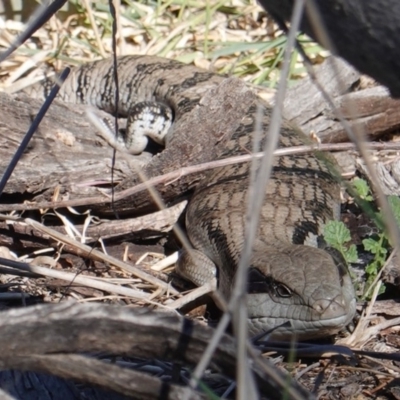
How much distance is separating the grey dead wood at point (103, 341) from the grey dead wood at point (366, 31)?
728mm

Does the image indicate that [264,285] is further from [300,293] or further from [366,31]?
[366,31]

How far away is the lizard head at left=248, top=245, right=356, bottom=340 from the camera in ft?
10.9

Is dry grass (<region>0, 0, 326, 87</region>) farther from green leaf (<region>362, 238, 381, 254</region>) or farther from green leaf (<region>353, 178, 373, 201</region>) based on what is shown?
green leaf (<region>362, 238, 381, 254</region>)

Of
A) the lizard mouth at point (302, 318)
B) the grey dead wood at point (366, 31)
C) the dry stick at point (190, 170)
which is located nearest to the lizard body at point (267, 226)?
the lizard mouth at point (302, 318)

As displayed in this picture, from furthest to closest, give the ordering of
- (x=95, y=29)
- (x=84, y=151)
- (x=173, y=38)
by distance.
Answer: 1. (x=173, y=38)
2. (x=95, y=29)
3. (x=84, y=151)

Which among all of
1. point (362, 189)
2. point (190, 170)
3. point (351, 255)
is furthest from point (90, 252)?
point (362, 189)

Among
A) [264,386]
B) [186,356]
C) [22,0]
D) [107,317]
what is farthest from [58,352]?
[22,0]

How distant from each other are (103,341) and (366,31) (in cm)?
90

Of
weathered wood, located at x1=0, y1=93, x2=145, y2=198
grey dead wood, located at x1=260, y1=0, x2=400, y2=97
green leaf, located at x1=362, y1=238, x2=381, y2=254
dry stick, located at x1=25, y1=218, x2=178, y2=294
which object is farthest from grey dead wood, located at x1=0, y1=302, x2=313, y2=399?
weathered wood, located at x1=0, y1=93, x2=145, y2=198

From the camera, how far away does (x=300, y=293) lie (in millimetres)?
3428

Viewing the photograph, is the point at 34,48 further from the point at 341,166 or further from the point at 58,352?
the point at 58,352

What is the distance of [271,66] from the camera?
6.25 metres

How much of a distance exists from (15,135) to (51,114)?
1.48 feet

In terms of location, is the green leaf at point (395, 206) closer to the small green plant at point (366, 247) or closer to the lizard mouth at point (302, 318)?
the small green plant at point (366, 247)
